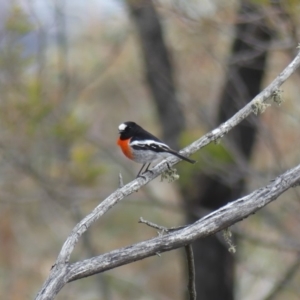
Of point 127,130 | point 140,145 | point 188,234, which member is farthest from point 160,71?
point 188,234

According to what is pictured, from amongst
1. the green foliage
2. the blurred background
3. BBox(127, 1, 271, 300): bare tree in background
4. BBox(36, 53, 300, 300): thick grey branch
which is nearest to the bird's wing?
the blurred background

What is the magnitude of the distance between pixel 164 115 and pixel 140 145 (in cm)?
469

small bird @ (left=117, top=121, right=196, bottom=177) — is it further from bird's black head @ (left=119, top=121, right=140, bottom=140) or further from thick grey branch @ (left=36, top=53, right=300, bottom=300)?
thick grey branch @ (left=36, top=53, right=300, bottom=300)

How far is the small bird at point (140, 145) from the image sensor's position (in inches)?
229

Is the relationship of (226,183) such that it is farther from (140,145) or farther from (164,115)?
(140,145)

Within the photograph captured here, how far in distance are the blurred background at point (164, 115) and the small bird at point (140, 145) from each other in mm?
1416

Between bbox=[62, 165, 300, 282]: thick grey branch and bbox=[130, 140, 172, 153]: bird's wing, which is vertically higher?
bbox=[130, 140, 172, 153]: bird's wing

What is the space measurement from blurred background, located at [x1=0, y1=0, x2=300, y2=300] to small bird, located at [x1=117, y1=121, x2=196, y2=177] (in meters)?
1.42

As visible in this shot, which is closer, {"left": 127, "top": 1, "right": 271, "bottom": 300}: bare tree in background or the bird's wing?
the bird's wing

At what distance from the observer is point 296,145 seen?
10.7 meters

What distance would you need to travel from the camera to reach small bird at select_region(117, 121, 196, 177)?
5.82 metres

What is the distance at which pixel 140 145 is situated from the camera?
598 centimetres

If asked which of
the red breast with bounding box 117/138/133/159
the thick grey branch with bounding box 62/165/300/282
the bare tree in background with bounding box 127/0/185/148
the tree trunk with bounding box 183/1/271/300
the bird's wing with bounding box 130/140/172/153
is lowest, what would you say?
the thick grey branch with bounding box 62/165/300/282

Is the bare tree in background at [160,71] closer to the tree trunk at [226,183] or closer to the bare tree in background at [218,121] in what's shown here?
the bare tree in background at [218,121]
